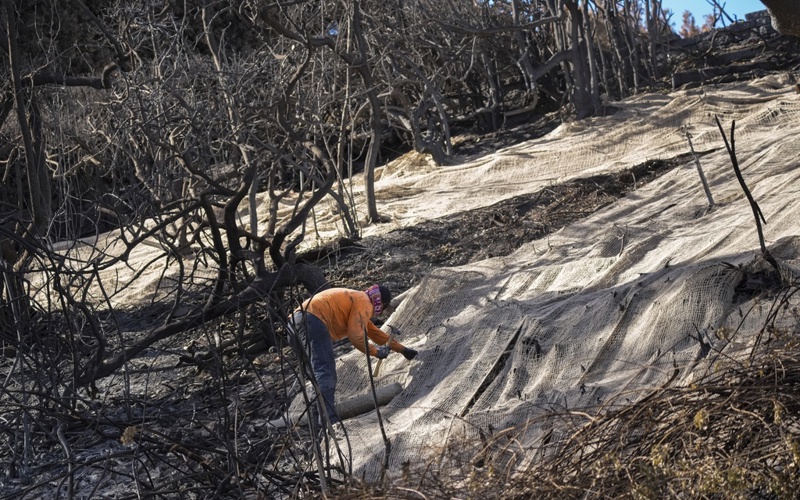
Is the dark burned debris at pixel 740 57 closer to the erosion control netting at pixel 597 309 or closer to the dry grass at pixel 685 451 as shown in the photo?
the erosion control netting at pixel 597 309

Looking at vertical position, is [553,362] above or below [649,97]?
below

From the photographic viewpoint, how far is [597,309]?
5500mm

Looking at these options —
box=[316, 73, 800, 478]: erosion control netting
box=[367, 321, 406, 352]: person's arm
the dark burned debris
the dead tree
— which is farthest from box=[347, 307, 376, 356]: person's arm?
the dark burned debris

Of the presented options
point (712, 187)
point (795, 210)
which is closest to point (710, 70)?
point (712, 187)

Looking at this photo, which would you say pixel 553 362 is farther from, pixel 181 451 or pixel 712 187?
pixel 712 187

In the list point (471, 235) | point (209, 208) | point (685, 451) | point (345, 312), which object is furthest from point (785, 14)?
point (471, 235)

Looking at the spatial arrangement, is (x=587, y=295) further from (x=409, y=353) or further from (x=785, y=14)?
(x=785, y=14)

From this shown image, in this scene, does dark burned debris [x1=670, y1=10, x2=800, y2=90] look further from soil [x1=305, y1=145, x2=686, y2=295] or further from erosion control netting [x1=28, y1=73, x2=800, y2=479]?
soil [x1=305, y1=145, x2=686, y2=295]

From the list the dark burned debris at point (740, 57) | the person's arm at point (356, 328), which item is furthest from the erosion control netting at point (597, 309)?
the dark burned debris at point (740, 57)

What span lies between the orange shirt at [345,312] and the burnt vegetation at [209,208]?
1.03 feet

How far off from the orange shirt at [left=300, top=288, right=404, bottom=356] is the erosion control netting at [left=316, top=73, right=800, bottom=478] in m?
Result: 0.31

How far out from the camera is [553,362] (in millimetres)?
5199

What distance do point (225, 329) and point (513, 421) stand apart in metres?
3.78

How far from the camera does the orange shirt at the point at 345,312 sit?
234 inches
